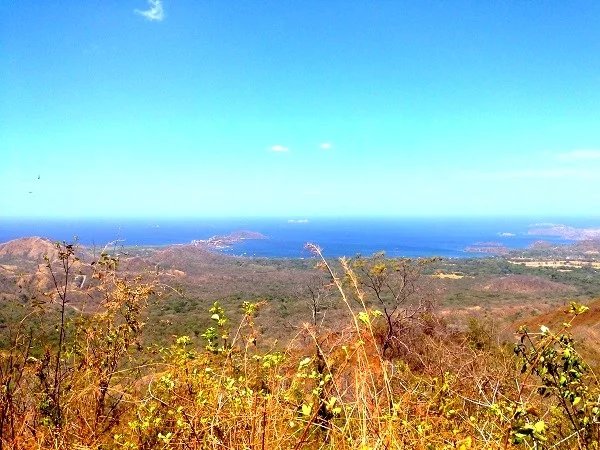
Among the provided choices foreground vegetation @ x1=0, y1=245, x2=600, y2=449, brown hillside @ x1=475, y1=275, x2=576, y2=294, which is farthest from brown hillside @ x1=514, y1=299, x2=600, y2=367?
brown hillside @ x1=475, y1=275, x2=576, y2=294

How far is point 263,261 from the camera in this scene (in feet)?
374

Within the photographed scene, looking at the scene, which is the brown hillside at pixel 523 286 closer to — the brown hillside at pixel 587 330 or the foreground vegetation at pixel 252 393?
the brown hillside at pixel 587 330

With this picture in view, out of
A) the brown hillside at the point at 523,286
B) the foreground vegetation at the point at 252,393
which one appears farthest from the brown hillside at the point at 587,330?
the brown hillside at the point at 523,286

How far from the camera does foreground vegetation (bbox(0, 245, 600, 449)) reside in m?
2.26

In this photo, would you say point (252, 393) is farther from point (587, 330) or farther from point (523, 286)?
point (523, 286)

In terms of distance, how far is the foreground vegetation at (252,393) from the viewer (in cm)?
226

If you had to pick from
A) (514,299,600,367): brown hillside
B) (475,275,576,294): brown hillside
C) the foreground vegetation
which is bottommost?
(475,275,576,294): brown hillside

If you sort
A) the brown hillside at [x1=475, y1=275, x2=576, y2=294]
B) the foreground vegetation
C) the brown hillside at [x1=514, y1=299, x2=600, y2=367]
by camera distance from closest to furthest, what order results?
the foreground vegetation, the brown hillside at [x1=514, y1=299, x2=600, y2=367], the brown hillside at [x1=475, y1=275, x2=576, y2=294]

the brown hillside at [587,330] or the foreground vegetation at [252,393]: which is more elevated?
the foreground vegetation at [252,393]

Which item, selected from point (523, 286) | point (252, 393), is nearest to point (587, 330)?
point (252, 393)

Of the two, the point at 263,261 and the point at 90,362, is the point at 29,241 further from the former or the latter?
the point at 90,362

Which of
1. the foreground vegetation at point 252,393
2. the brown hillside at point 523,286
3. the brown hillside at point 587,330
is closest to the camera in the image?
the foreground vegetation at point 252,393

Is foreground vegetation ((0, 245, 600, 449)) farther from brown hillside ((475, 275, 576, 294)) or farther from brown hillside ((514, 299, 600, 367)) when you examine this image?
brown hillside ((475, 275, 576, 294))

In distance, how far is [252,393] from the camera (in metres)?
2.78
